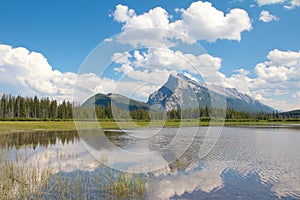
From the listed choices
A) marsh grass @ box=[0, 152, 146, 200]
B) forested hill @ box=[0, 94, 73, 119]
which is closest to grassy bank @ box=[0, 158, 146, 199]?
marsh grass @ box=[0, 152, 146, 200]

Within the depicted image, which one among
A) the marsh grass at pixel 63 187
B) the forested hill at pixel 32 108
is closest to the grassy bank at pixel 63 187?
the marsh grass at pixel 63 187

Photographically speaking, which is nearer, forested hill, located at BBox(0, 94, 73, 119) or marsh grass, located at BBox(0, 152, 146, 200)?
marsh grass, located at BBox(0, 152, 146, 200)

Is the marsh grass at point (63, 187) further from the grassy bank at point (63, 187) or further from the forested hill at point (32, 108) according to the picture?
the forested hill at point (32, 108)

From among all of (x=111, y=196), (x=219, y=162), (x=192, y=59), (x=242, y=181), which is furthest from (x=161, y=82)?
(x=111, y=196)

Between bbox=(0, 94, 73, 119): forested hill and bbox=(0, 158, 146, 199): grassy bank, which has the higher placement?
bbox=(0, 94, 73, 119): forested hill

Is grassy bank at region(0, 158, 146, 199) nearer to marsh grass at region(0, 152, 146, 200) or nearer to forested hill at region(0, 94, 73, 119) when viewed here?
marsh grass at region(0, 152, 146, 200)

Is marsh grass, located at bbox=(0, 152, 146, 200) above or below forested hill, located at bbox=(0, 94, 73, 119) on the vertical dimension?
below

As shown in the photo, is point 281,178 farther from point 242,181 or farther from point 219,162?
point 219,162

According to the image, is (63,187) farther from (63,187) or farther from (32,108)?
(32,108)

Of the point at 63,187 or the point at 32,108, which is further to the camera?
the point at 32,108

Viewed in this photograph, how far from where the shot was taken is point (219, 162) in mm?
20047

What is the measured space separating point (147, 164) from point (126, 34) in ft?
29.3

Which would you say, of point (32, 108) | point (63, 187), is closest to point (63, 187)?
point (63, 187)

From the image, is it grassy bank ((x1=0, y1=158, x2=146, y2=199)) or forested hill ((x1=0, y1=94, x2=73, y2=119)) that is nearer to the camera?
grassy bank ((x1=0, y1=158, x2=146, y2=199))
